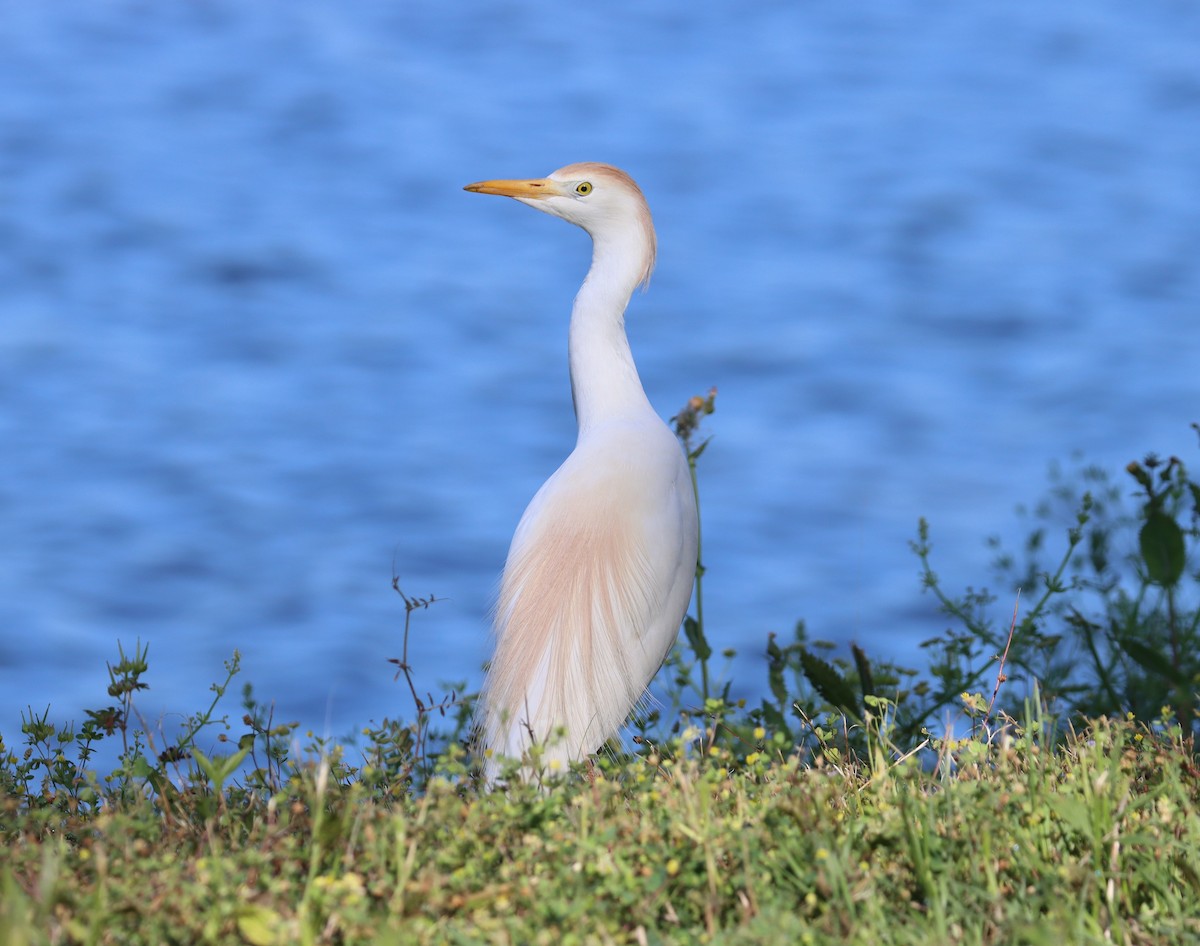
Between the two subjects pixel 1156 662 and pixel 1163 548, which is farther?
pixel 1163 548

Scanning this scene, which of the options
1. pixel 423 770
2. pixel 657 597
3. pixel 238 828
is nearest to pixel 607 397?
pixel 657 597

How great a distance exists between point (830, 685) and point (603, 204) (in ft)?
5.84

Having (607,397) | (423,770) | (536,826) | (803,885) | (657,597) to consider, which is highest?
(607,397)

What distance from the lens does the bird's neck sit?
4930 mm

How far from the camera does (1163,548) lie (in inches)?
183

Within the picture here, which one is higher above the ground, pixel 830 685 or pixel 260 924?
pixel 830 685

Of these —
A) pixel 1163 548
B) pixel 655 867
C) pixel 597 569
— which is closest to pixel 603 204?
pixel 597 569

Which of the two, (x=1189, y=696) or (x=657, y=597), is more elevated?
(x=657, y=597)

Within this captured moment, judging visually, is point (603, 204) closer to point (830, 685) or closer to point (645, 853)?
point (830, 685)

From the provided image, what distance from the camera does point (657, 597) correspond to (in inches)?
180

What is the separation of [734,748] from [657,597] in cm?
53

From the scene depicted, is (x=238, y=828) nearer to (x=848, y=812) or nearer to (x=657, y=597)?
(x=848, y=812)

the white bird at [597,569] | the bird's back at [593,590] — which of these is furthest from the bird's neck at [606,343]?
the bird's back at [593,590]

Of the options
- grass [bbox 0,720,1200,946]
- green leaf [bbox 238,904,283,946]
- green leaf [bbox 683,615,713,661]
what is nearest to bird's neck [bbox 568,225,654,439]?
green leaf [bbox 683,615,713,661]
